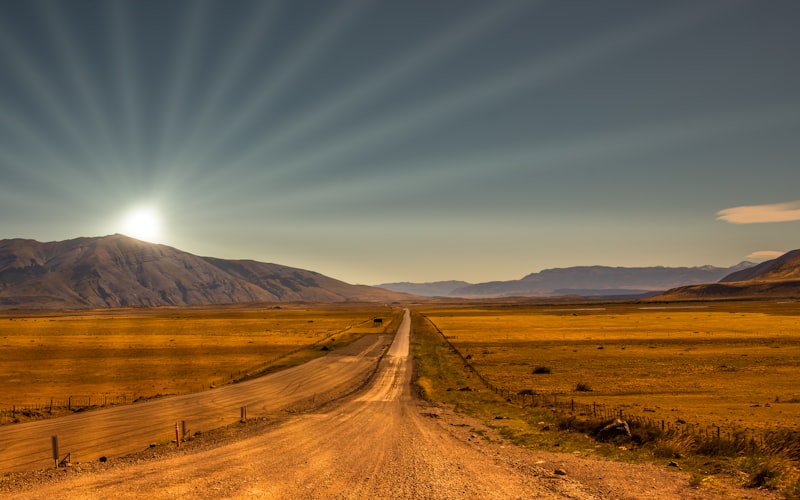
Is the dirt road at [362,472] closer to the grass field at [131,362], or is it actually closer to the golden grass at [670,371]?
the golden grass at [670,371]

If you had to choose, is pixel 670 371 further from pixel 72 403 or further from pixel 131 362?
pixel 131 362

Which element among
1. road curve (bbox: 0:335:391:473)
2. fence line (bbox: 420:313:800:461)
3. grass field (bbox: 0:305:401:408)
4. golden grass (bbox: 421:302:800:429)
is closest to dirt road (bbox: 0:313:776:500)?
road curve (bbox: 0:335:391:473)

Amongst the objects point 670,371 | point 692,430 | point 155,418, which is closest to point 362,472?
point 692,430

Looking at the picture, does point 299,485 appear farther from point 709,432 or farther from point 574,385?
point 574,385

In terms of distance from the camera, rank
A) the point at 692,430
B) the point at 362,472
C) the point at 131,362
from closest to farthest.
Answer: the point at 362,472 → the point at 692,430 → the point at 131,362

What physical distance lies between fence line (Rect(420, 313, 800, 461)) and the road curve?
53.4 feet

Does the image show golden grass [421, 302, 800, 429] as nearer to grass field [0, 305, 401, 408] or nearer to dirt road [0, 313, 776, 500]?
dirt road [0, 313, 776, 500]

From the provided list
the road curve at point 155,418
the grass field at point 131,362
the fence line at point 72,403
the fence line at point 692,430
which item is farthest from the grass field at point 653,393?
the fence line at point 72,403

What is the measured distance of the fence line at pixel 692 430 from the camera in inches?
828

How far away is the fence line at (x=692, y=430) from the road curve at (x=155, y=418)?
16.3m

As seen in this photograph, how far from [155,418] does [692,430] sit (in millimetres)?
33512

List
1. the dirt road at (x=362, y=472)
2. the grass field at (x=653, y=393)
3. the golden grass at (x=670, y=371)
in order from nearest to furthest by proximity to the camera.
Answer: the dirt road at (x=362, y=472), the grass field at (x=653, y=393), the golden grass at (x=670, y=371)

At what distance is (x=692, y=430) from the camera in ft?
84.9

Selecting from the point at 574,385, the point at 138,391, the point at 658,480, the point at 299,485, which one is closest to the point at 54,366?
the point at 138,391
